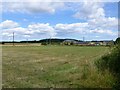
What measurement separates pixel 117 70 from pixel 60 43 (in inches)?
4394

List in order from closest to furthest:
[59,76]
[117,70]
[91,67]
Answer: [117,70], [91,67], [59,76]

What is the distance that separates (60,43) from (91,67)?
109415 millimetres

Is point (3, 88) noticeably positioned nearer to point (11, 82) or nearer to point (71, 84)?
point (11, 82)

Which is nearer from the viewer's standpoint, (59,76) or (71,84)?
(71,84)

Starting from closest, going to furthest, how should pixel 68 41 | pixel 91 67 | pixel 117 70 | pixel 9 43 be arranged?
pixel 117 70
pixel 91 67
pixel 9 43
pixel 68 41

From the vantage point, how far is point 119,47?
12820 millimetres

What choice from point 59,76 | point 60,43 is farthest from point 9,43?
point 59,76

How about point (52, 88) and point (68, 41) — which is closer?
point (52, 88)

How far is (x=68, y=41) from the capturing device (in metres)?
125

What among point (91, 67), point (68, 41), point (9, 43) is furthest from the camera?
point (68, 41)

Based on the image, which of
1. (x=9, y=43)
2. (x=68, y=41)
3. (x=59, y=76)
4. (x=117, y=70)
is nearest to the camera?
(x=117, y=70)

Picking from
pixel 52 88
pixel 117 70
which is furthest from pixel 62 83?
pixel 117 70

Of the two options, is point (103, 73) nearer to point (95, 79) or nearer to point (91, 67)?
point (95, 79)

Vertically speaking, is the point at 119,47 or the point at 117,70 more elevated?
the point at 119,47
